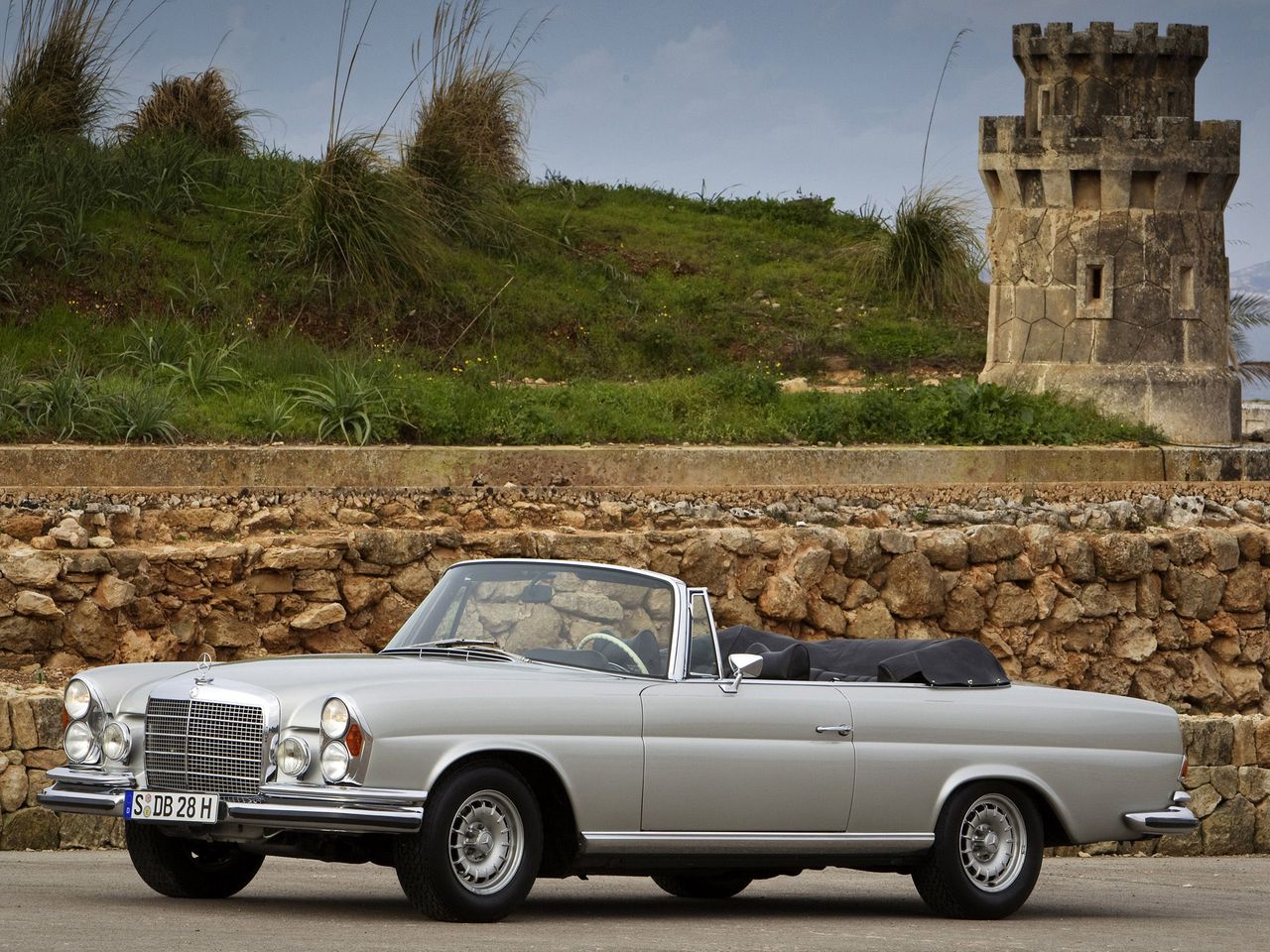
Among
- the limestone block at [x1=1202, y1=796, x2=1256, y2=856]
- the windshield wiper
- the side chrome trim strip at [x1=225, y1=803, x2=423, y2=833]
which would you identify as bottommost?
the limestone block at [x1=1202, y1=796, x2=1256, y2=856]

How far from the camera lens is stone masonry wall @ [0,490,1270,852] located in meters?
16.0

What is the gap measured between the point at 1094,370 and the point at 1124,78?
3.47 meters

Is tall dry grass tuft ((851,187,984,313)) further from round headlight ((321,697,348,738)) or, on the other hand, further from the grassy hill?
round headlight ((321,697,348,738))

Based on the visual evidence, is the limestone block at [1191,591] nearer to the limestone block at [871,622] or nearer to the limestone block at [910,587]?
the limestone block at [910,587]

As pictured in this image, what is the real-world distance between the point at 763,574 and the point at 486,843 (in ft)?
32.9

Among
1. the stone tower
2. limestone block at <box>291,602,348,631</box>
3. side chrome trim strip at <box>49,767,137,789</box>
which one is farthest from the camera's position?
the stone tower

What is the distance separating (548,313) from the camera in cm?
2758

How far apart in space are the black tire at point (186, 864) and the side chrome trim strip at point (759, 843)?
5.08 ft

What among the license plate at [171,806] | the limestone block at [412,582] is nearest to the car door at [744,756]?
the license plate at [171,806]

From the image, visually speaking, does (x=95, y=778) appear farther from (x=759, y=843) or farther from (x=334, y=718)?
(x=759, y=843)

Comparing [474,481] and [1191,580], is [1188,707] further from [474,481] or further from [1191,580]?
[474,481]


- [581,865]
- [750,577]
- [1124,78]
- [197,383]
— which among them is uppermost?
[1124,78]

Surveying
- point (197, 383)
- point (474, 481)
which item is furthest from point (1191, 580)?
point (197, 383)

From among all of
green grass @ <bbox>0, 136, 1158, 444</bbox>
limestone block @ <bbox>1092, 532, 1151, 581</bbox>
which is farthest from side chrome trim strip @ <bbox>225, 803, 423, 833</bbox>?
limestone block @ <bbox>1092, 532, 1151, 581</bbox>
